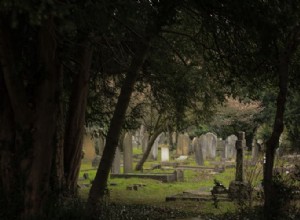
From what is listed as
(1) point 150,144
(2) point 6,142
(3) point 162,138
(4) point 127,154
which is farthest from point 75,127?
(3) point 162,138

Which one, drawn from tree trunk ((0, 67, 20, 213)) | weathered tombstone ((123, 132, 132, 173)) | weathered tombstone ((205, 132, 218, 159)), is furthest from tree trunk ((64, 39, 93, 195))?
weathered tombstone ((205, 132, 218, 159))

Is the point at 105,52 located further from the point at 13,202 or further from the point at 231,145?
the point at 231,145

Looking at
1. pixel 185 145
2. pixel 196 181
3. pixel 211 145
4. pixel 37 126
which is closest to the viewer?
pixel 37 126

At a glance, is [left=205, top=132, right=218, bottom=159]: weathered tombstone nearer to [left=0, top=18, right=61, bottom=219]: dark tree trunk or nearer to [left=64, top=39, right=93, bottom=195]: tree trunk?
[left=64, top=39, right=93, bottom=195]: tree trunk

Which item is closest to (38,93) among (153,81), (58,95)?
(58,95)

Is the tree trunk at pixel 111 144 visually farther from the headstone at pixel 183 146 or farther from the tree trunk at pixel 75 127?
the headstone at pixel 183 146

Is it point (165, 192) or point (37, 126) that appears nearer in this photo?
point (37, 126)

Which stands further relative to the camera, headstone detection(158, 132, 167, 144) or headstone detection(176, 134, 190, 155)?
headstone detection(158, 132, 167, 144)

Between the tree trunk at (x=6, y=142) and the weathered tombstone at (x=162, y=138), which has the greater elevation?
the weathered tombstone at (x=162, y=138)

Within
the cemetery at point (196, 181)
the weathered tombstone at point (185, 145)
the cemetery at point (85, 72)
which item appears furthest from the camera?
the weathered tombstone at point (185, 145)

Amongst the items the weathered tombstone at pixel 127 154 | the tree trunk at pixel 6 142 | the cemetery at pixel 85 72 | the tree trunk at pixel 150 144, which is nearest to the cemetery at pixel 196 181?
the weathered tombstone at pixel 127 154

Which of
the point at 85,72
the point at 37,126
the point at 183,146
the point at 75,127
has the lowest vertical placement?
the point at 37,126

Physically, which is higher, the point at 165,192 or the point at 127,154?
the point at 127,154

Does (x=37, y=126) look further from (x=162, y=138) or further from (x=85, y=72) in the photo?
(x=162, y=138)
